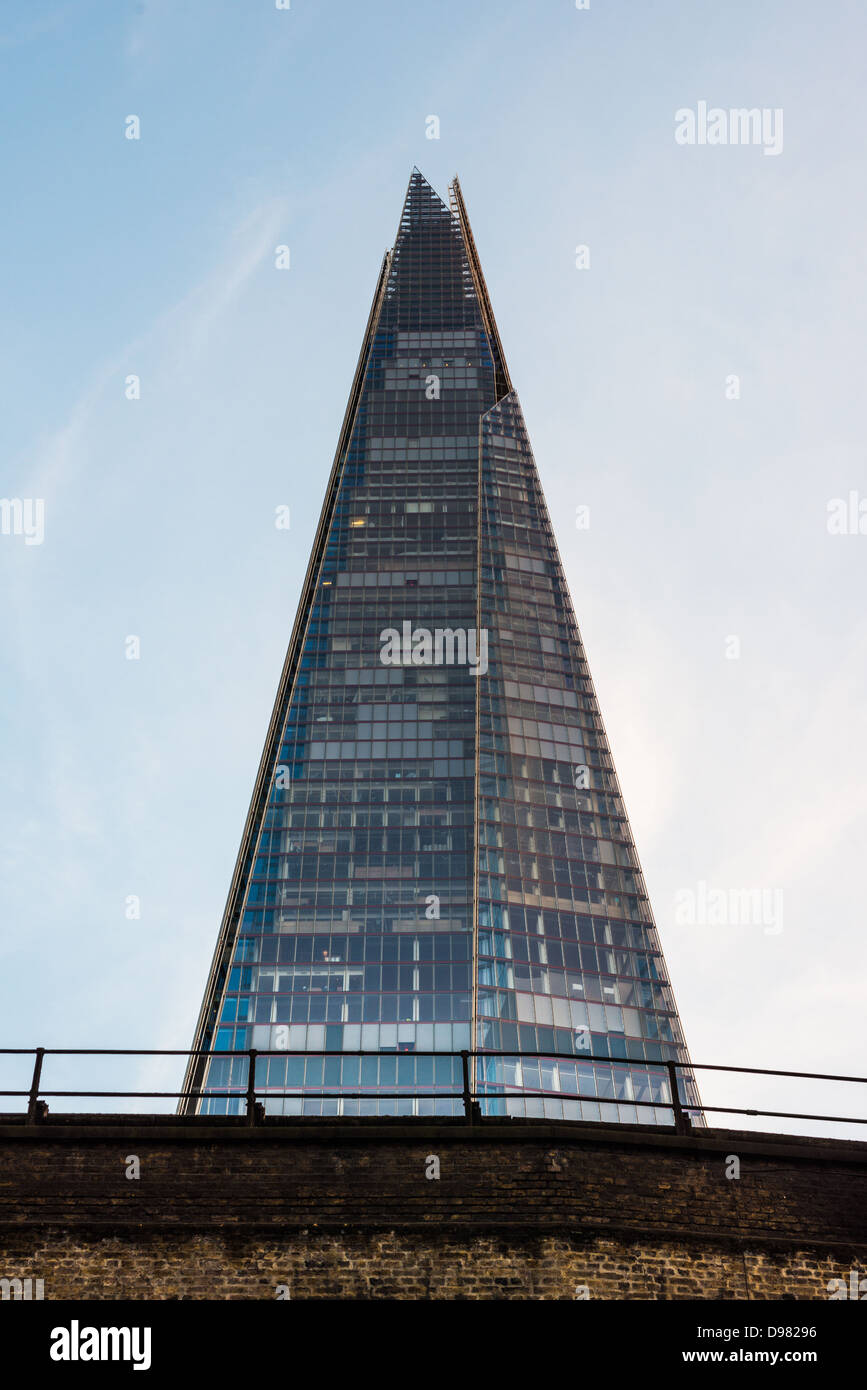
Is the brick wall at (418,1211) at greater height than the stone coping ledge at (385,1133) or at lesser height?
lesser

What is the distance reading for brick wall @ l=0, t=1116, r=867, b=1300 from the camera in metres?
15.3

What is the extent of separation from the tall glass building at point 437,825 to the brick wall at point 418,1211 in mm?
67497

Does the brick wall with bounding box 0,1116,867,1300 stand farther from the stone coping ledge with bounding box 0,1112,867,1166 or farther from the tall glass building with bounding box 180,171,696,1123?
the tall glass building with bounding box 180,171,696,1123

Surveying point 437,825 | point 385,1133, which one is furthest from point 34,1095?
point 437,825

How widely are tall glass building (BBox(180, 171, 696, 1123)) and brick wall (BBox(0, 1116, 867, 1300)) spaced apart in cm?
6750

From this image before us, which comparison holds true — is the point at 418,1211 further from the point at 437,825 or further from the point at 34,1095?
the point at 437,825

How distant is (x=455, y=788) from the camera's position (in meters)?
117

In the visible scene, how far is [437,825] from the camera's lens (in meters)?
114

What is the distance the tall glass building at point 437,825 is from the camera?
324 ft

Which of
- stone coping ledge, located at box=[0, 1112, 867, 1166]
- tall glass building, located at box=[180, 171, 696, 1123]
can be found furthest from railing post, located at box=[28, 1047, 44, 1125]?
tall glass building, located at box=[180, 171, 696, 1123]

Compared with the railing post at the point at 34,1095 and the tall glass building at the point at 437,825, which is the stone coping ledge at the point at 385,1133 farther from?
the tall glass building at the point at 437,825

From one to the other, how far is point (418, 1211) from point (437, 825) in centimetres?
9802

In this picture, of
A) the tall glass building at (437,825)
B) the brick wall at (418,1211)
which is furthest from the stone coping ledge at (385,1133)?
the tall glass building at (437,825)
